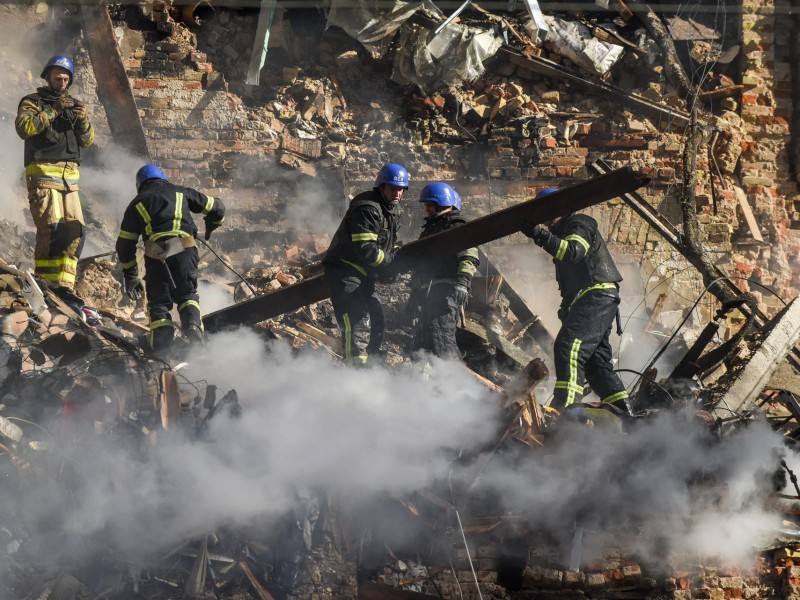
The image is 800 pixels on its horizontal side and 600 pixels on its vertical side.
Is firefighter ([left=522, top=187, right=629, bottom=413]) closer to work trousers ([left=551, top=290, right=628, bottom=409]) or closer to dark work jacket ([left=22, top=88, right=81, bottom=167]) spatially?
work trousers ([left=551, top=290, right=628, bottom=409])

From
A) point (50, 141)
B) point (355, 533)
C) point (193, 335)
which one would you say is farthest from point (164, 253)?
point (355, 533)

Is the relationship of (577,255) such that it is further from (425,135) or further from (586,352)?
(425,135)

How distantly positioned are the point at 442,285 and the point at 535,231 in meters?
0.89

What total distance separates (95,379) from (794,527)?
485 centimetres

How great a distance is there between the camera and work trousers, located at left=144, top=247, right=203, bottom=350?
22.8ft

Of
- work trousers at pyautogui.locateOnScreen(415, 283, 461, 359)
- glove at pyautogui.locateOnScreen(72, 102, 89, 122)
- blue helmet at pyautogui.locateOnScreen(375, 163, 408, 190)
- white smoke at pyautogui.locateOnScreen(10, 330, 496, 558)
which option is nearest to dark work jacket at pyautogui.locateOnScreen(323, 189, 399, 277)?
blue helmet at pyautogui.locateOnScreen(375, 163, 408, 190)

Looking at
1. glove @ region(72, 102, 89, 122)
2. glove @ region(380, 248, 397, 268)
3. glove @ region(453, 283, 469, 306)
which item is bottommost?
glove @ region(453, 283, 469, 306)

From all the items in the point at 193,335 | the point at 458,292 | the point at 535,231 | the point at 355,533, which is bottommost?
the point at 355,533

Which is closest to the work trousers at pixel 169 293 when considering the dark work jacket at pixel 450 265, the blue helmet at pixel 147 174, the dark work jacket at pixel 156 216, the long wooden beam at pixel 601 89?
the dark work jacket at pixel 156 216

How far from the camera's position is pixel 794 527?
249 inches

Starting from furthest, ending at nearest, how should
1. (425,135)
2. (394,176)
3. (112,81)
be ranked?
(425,135) < (112,81) < (394,176)

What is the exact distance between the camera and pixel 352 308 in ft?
22.6

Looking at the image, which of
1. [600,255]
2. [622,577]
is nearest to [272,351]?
[600,255]

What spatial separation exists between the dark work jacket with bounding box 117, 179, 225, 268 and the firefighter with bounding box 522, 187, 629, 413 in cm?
260
